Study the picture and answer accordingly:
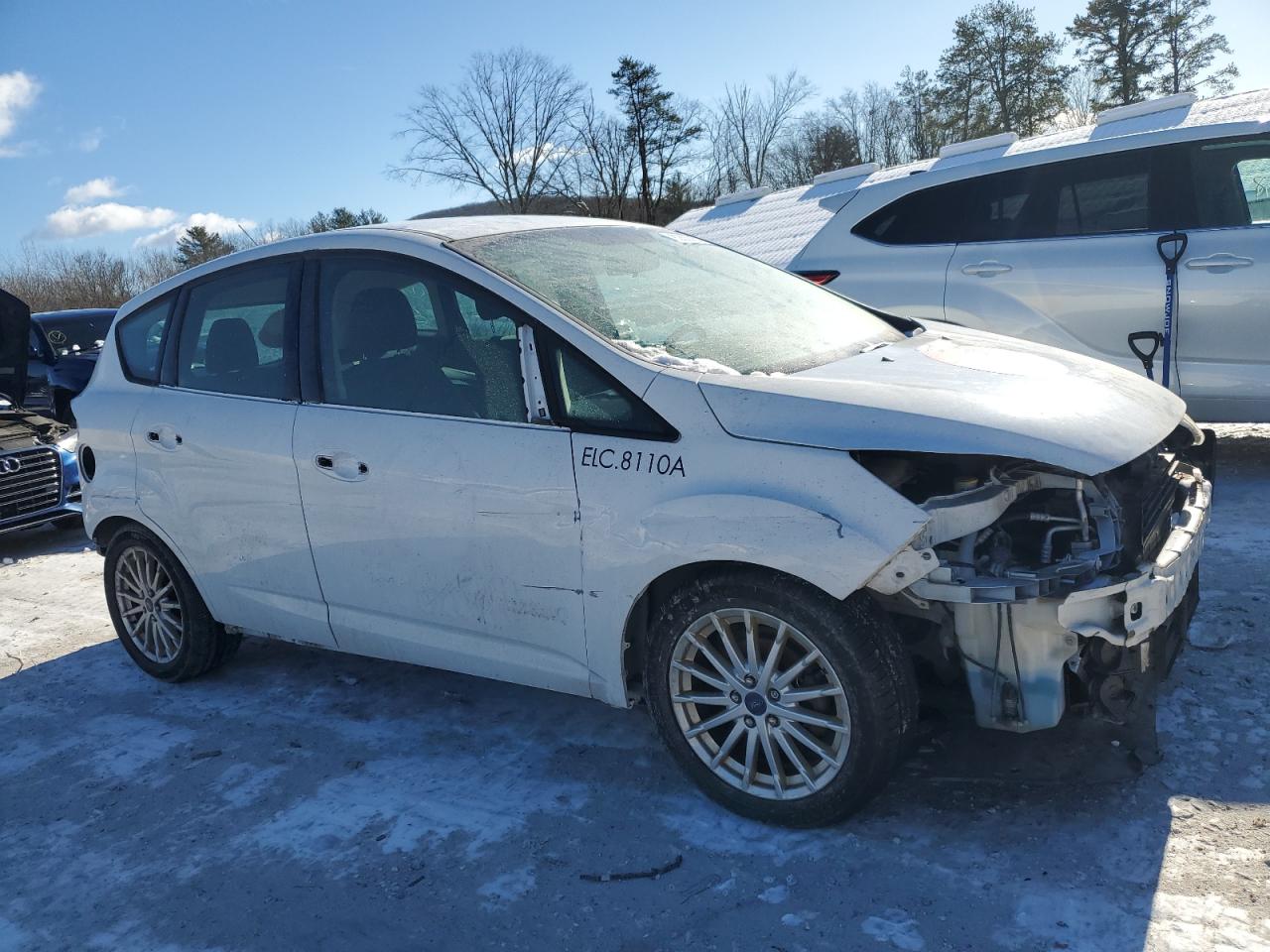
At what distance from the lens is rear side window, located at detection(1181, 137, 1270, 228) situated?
545cm

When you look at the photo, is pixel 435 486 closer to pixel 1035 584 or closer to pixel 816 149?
pixel 1035 584

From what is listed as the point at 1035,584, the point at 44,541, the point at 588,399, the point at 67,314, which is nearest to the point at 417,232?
the point at 588,399

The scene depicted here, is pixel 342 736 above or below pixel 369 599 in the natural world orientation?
below

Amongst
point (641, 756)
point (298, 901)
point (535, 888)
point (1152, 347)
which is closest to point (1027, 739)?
point (641, 756)

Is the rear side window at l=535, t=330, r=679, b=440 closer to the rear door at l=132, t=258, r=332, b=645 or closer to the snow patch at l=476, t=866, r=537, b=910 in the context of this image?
the rear door at l=132, t=258, r=332, b=645

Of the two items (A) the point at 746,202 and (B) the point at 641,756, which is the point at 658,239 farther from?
(A) the point at 746,202

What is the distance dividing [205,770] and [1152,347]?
5.10 m

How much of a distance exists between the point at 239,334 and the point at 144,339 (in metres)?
0.69

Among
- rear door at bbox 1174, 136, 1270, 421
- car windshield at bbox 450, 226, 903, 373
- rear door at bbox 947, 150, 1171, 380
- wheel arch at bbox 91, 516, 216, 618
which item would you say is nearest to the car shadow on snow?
wheel arch at bbox 91, 516, 216, 618

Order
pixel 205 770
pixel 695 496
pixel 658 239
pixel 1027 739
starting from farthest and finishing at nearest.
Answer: pixel 658 239 → pixel 205 770 → pixel 1027 739 → pixel 695 496

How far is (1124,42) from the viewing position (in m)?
39.9

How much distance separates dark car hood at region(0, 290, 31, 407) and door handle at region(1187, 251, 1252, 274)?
292 inches

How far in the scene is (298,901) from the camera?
2.84 m

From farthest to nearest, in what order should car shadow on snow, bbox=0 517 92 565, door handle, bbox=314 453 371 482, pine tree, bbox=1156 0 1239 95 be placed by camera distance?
pine tree, bbox=1156 0 1239 95
car shadow on snow, bbox=0 517 92 565
door handle, bbox=314 453 371 482
